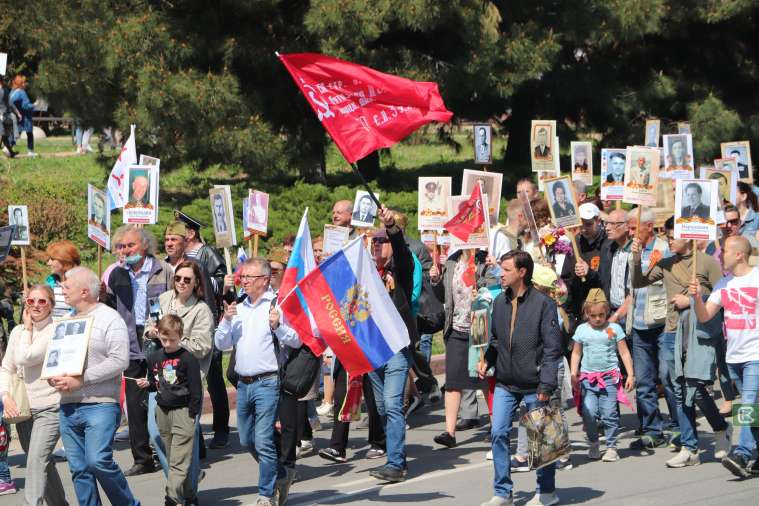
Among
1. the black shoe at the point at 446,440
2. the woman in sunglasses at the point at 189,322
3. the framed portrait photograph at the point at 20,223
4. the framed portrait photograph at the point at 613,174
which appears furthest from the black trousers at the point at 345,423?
the framed portrait photograph at the point at 613,174

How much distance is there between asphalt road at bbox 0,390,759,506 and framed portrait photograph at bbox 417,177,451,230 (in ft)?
8.14

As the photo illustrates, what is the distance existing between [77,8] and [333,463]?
1025 centimetres

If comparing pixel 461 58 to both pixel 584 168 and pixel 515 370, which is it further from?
pixel 515 370

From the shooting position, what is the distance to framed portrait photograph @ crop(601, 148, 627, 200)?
13.0 metres

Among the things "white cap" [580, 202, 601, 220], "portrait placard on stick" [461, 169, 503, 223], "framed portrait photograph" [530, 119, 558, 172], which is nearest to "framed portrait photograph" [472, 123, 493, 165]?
"framed portrait photograph" [530, 119, 558, 172]

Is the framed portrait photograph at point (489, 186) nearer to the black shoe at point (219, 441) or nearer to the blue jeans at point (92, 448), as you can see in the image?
the black shoe at point (219, 441)

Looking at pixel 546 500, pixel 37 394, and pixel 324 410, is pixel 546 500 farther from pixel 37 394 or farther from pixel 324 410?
pixel 324 410

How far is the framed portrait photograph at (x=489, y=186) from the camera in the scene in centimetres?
1190

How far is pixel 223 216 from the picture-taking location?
11.6 m

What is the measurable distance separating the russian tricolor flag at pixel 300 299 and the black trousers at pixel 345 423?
5.22 feet

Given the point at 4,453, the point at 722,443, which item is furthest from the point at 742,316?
the point at 4,453

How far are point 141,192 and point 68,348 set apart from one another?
4.14 meters

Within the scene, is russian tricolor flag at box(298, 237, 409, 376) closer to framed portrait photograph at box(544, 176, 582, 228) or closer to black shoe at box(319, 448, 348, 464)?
black shoe at box(319, 448, 348, 464)

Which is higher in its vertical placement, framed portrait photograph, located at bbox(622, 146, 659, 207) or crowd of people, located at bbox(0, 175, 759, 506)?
framed portrait photograph, located at bbox(622, 146, 659, 207)
